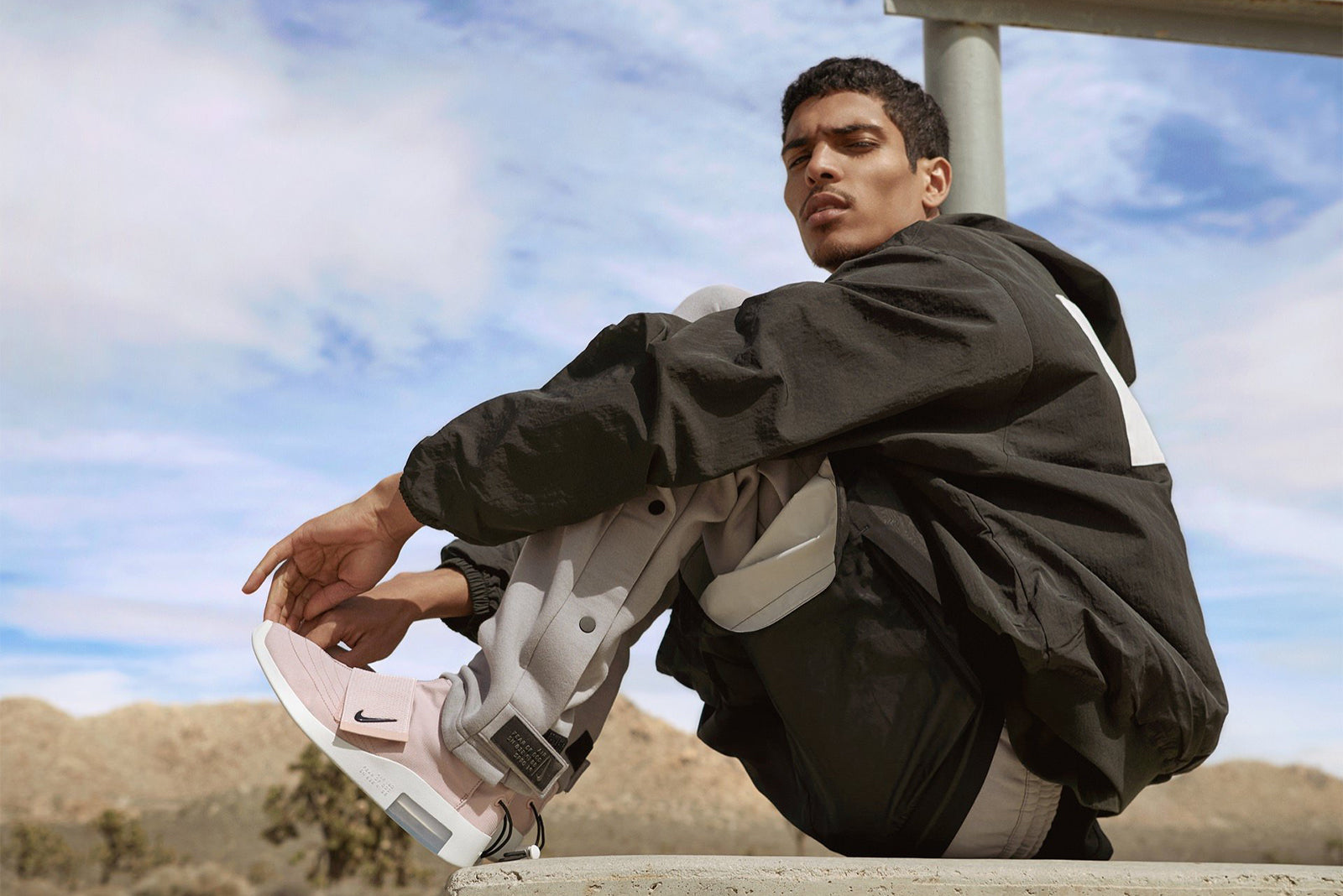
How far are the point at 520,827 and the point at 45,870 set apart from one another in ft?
63.8

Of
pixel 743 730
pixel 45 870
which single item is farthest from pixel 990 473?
pixel 45 870

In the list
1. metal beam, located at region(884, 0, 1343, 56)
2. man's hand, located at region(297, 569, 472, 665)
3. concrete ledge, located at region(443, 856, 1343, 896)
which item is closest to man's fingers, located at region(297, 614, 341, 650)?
man's hand, located at region(297, 569, 472, 665)

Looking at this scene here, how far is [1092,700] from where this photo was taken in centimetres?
164

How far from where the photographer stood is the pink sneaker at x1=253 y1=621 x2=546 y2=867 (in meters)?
1.65

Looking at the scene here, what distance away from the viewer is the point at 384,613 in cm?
200

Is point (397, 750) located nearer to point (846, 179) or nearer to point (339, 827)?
point (846, 179)

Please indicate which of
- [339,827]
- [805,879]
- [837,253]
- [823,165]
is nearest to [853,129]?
[823,165]

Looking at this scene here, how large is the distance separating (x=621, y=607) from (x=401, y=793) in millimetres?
423

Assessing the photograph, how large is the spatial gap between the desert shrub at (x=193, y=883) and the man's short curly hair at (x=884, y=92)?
1510 cm

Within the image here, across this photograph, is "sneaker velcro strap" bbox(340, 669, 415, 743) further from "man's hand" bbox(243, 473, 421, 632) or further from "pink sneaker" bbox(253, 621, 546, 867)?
"man's hand" bbox(243, 473, 421, 632)

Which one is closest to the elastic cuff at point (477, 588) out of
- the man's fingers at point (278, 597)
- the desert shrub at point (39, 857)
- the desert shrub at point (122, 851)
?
the man's fingers at point (278, 597)

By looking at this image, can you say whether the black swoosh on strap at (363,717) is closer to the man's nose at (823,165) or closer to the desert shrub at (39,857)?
the man's nose at (823,165)

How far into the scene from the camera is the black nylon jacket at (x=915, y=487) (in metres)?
1.62

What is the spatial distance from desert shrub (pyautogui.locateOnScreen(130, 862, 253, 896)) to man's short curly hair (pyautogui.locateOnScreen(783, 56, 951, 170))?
15103mm
